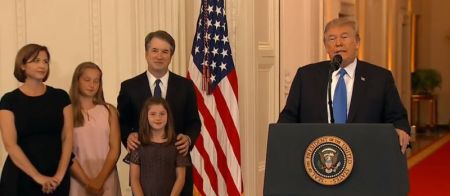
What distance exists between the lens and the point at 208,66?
629 cm

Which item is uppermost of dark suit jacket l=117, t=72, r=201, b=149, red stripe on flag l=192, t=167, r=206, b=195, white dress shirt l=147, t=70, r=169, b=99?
white dress shirt l=147, t=70, r=169, b=99

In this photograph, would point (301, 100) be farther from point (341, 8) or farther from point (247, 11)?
point (341, 8)

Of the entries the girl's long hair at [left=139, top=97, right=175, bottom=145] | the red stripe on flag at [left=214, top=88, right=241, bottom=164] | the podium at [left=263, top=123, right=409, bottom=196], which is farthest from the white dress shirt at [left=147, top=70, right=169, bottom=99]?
the red stripe on flag at [left=214, top=88, right=241, bottom=164]

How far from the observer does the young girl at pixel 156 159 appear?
14.3ft

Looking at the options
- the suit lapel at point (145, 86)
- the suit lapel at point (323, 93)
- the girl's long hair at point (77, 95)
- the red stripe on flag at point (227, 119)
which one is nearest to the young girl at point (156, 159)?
the suit lapel at point (145, 86)

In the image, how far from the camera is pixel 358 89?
3916 millimetres

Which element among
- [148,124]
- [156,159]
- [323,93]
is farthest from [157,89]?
[323,93]

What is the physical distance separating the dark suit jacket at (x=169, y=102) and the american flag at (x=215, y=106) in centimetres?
166

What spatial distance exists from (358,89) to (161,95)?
1329 mm

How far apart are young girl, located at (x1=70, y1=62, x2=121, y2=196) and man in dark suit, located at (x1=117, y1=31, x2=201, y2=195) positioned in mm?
282

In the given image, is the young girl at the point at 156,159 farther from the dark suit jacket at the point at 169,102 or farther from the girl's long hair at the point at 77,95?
the girl's long hair at the point at 77,95

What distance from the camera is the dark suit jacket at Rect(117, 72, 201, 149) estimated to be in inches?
177

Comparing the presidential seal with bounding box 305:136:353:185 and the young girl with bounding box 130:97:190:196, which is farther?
the young girl with bounding box 130:97:190:196

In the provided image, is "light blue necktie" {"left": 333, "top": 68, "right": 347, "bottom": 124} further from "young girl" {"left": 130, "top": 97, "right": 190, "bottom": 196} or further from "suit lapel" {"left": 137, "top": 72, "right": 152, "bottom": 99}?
"suit lapel" {"left": 137, "top": 72, "right": 152, "bottom": 99}
